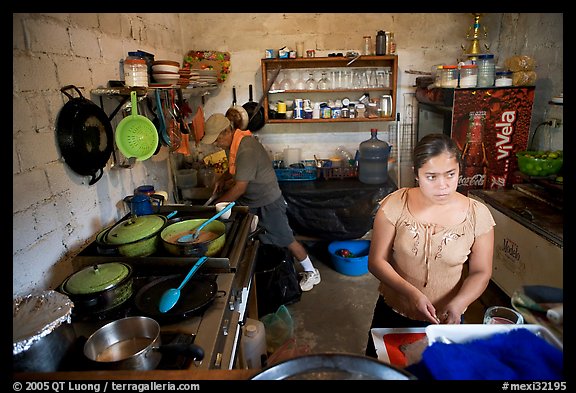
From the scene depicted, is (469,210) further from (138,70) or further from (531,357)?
(138,70)

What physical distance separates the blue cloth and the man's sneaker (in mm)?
2719

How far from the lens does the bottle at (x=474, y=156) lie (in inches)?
116

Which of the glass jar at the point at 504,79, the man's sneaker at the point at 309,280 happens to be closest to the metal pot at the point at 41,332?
the man's sneaker at the point at 309,280

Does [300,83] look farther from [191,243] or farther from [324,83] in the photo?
[191,243]


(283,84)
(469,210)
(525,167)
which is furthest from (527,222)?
(283,84)

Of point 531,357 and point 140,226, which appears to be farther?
point 140,226

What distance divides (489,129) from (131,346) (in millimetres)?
2951

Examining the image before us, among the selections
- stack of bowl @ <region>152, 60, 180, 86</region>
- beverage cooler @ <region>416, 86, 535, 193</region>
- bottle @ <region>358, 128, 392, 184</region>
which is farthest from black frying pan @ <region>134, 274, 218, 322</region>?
bottle @ <region>358, 128, 392, 184</region>

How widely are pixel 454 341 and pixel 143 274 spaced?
131 centimetres

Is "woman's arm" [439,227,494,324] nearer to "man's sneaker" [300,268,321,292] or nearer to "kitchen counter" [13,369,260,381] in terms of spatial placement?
"kitchen counter" [13,369,260,381]

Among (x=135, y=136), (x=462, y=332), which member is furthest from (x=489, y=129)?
(x=462, y=332)
